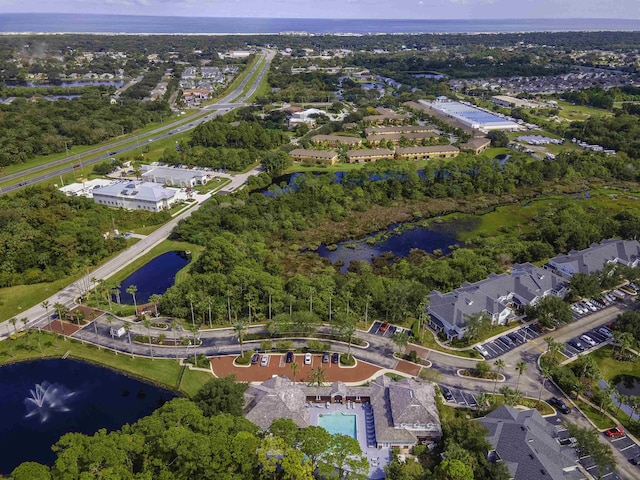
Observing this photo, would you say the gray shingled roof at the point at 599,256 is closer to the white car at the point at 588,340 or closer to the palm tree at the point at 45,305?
the white car at the point at 588,340

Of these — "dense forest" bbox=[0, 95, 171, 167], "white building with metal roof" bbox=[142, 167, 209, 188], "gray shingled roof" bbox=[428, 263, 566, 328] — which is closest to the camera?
"gray shingled roof" bbox=[428, 263, 566, 328]

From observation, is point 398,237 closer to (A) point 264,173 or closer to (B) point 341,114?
(A) point 264,173

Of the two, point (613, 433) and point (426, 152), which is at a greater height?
point (426, 152)

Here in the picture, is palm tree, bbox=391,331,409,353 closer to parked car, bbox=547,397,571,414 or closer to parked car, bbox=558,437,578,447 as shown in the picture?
parked car, bbox=547,397,571,414

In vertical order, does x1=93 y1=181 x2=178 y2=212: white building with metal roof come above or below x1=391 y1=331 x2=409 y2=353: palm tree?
above

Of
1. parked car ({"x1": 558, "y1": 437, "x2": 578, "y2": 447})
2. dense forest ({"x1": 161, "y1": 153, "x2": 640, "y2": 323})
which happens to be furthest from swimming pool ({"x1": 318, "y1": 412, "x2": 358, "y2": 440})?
parked car ({"x1": 558, "y1": 437, "x2": 578, "y2": 447})

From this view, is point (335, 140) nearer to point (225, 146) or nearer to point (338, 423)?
point (225, 146)

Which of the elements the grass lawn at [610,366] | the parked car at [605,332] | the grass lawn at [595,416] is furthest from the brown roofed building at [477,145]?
the grass lawn at [595,416]

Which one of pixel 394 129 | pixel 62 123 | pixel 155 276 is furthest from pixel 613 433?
pixel 62 123
